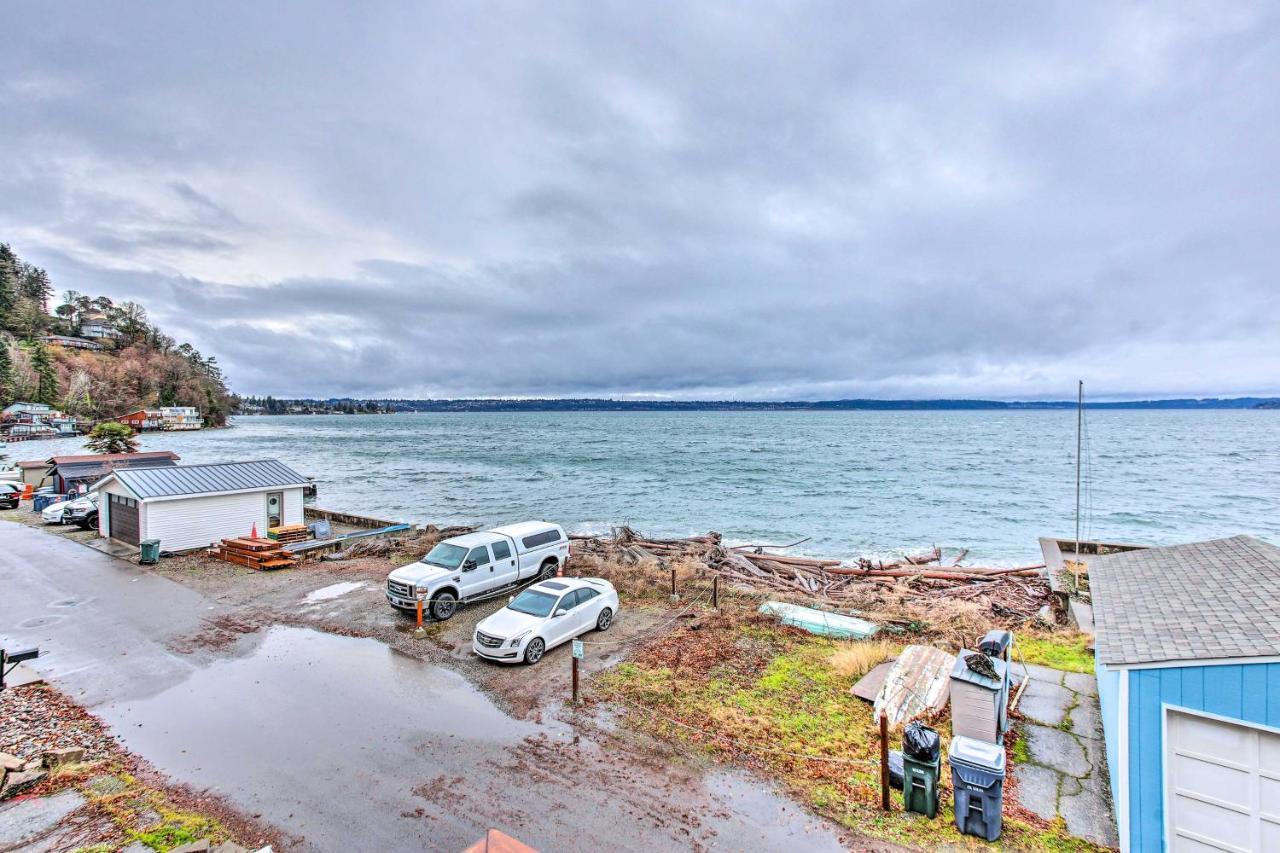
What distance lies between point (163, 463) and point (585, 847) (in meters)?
44.9

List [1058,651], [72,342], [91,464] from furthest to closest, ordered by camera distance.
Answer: [72,342] → [91,464] → [1058,651]

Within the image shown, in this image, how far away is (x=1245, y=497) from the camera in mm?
48562

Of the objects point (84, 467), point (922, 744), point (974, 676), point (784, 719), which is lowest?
point (784, 719)

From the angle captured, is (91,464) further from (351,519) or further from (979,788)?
(979,788)

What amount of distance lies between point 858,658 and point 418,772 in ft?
29.5

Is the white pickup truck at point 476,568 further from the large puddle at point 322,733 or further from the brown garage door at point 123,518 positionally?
the brown garage door at point 123,518

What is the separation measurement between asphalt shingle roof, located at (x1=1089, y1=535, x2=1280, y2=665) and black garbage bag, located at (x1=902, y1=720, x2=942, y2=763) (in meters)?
2.39

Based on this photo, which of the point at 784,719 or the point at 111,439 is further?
the point at 111,439

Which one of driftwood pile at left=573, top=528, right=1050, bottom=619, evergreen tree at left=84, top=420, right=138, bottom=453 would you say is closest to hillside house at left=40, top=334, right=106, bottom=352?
evergreen tree at left=84, top=420, right=138, bottom=453

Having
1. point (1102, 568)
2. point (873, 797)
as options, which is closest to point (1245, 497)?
point (1102, 568)

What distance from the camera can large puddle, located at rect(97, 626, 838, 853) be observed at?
7531mm

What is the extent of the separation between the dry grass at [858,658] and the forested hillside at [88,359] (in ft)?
466

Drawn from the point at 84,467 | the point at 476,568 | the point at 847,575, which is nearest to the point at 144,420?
the point at 84,467

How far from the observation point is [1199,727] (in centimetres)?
670
